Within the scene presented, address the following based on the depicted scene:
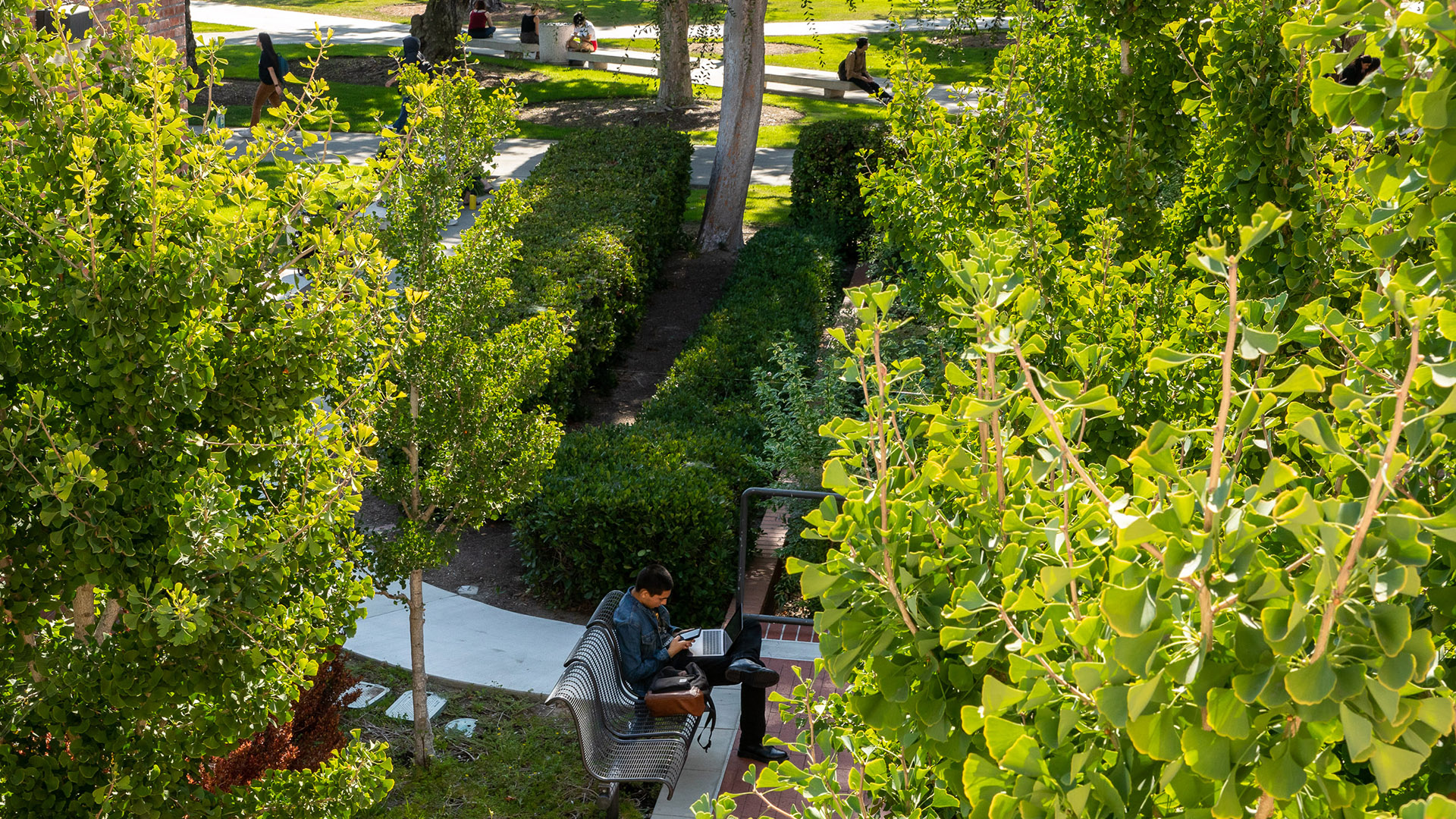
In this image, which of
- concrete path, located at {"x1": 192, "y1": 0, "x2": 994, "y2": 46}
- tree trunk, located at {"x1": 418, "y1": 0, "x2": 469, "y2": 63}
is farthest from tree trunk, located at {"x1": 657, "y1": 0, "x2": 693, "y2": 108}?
concrete path, located at {"x1": 192, "y1": 0, "x2": 994, "y2": 46}

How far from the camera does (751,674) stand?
5.93 metres

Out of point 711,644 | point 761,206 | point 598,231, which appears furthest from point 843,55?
point 711,644

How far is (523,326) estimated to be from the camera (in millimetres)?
6129

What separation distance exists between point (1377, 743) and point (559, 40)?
30.2 metres

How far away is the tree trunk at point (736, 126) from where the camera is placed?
14.6 metres

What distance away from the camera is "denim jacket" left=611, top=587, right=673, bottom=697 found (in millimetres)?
6148

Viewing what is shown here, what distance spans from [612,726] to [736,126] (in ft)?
35.8

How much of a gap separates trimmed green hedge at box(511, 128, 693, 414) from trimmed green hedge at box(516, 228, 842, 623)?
0.93 metres

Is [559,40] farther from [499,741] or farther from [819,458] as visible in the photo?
[499,741]

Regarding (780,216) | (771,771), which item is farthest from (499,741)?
(780,216)

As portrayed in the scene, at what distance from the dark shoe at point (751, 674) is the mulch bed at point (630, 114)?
58.1ft

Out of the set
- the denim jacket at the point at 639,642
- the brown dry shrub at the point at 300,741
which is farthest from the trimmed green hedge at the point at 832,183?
the brown dry shrub at the point at 300,741

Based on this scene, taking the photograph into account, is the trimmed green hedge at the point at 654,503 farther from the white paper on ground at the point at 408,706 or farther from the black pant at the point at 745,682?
the white paper on ground at the point at 408,706

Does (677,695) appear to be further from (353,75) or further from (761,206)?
(353,75)
